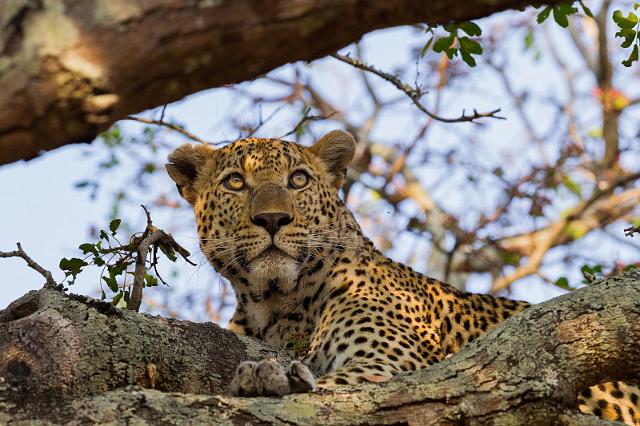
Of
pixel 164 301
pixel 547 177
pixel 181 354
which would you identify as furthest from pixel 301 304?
pixel 547 177

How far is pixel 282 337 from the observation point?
912 cm

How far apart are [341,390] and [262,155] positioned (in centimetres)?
483

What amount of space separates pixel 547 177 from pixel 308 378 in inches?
505

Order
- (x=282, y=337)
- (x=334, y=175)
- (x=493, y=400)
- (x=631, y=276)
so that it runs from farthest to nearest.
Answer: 1. (x=334, y=175)
2. (x=282, y=337)
3. (x=631, y=276)
4. (x=493, y=400)

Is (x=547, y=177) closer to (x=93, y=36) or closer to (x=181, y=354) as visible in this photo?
(x=181, y=354)

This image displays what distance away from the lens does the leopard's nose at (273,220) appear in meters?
9.02

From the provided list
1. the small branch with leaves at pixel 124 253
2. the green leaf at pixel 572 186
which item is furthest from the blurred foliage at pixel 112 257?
the green leaf at pixel 572 186

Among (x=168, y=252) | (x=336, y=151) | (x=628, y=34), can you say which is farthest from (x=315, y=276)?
(x=628, y=34)

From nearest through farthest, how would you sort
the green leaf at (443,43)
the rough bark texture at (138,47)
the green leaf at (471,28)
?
the rough bark texture at (138,47) → the green leaf at (471,28) → the green leaf at (443,43)

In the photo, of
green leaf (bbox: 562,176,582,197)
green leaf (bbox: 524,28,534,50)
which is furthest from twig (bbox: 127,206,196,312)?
green leaf (bbox: 524,28,534,50)

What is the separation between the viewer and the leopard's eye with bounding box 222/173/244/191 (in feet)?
32.3

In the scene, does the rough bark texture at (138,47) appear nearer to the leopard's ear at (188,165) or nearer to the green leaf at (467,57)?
the green leaf at (467,57)

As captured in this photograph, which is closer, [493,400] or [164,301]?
[493,400]

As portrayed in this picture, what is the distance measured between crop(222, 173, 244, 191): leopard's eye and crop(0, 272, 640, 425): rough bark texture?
3309mm
